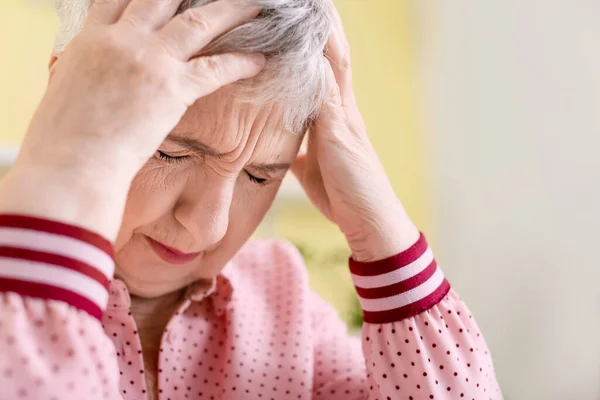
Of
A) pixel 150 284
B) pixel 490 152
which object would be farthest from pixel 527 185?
pixel 150 284

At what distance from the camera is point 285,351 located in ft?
3.46

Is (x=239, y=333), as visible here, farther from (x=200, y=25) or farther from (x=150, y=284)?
(x=200, y=25)

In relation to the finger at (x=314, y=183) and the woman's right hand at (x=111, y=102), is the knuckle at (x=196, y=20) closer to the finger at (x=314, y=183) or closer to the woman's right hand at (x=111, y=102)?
the woman's right hand at (x=111, y=102)

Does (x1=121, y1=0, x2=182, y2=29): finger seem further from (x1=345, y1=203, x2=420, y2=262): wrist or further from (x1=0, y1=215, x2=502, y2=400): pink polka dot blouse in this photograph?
(x1=345, y1=203, x2=420, y2=262): wrist

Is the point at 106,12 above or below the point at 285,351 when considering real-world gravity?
above

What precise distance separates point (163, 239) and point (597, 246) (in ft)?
2.64

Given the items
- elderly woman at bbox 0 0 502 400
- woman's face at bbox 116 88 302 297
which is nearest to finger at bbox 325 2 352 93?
elderly woman at bbox 0 0 502 400

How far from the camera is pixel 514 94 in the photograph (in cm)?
150

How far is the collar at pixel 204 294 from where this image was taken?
0.91 meters

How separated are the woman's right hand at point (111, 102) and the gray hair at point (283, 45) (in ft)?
0.08

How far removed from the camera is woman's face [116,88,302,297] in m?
0.76

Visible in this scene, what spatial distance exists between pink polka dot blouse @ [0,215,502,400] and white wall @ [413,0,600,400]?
0.34m

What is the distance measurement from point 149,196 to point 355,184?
0.30m

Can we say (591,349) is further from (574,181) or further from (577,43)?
(577,43)
